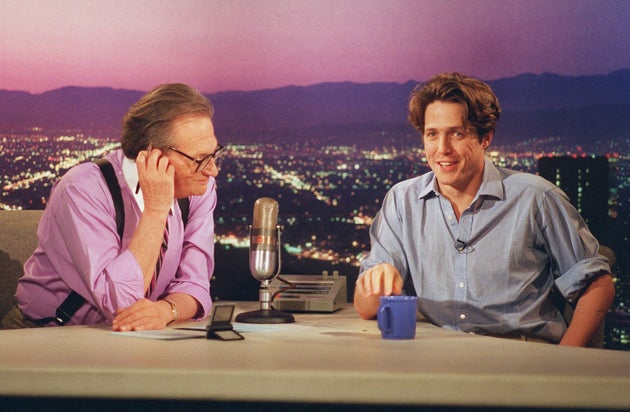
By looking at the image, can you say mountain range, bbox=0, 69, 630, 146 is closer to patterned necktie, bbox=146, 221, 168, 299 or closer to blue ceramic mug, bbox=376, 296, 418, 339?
patterned necktie, bbox=146, 221, 168, 299

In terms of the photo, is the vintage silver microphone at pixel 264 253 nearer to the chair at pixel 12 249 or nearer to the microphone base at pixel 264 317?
the microphone base at pixel 264 317

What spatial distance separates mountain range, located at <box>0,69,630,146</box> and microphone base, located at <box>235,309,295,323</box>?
1.48m

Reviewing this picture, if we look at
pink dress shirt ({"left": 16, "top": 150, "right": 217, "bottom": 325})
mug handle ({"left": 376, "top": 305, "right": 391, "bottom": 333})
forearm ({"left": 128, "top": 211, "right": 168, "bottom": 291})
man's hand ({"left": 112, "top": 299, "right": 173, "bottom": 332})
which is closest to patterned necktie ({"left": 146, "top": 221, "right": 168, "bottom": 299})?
pink dress shirt ({"left": 16, "top": 150, "right": 217, "bottom": 325})

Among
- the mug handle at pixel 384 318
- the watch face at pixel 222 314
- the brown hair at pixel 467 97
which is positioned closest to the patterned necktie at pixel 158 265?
the watch face at pixel 222 314

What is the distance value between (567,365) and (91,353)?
896 mm

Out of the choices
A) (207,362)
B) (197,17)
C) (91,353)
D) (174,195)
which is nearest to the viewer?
(207,362)

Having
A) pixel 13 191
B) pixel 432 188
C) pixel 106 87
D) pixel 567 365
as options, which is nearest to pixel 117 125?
pixel 106 87

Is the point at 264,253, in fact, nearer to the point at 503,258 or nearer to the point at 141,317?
the point at 141,317

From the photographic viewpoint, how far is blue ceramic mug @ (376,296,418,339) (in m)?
1.70

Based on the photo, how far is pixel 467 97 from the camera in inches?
93.0

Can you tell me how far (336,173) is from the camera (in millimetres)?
3412

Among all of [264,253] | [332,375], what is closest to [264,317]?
[264,253]

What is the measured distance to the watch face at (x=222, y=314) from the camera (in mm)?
1744

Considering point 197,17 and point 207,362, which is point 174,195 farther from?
point 197,17
